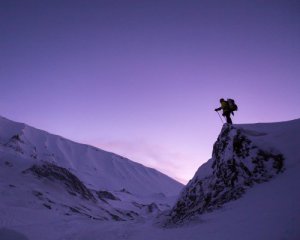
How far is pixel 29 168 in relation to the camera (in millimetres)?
44062

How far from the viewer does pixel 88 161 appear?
138 metres

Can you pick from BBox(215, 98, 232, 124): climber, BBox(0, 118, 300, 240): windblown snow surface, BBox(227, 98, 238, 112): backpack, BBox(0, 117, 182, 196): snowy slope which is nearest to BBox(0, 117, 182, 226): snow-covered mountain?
BBox(0, 117, 182, 196): snowy slope

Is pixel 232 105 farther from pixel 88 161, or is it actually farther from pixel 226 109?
pixel 88 161

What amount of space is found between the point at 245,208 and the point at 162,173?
174 metres

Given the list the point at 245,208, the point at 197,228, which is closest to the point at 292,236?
the point at 245,208

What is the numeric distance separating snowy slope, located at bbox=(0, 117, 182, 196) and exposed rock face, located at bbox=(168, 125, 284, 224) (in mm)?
91003

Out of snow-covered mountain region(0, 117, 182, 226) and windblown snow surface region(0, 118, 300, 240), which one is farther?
snow-covered mountain region(0, 117, 182, 226)

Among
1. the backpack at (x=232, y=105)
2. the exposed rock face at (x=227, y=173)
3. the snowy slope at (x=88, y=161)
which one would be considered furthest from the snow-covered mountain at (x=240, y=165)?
the snowy slope at (x=88, y=161)

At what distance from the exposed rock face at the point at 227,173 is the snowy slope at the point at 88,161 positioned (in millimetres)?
91003

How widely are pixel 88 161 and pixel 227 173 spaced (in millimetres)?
129919

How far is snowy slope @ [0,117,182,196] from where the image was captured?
364 ft

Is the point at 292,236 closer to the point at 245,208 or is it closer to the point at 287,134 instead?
the point at 245,208

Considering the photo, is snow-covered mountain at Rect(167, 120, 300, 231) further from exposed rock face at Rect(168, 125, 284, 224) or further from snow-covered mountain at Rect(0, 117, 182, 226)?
snow-covered mountain at Rect(0, 117, 182, 226)

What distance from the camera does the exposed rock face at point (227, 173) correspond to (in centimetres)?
1262
